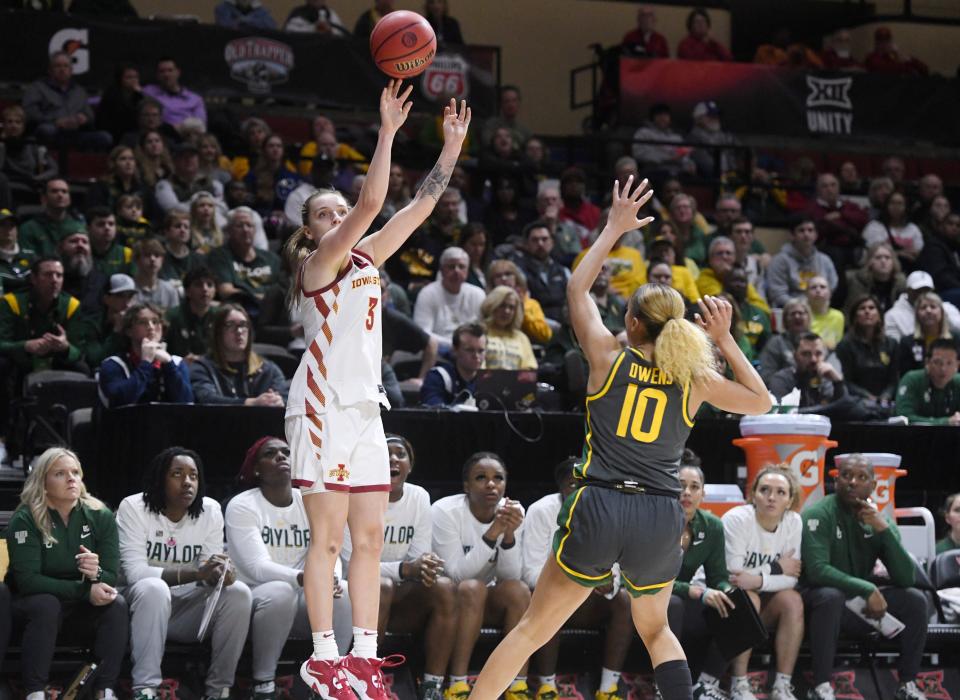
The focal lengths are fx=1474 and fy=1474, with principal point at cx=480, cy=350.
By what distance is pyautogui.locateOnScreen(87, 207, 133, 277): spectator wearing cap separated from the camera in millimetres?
11430

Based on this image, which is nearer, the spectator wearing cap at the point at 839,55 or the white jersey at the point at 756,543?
the white jersey at the point at 756,543

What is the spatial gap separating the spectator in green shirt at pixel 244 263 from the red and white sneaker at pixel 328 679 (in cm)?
628

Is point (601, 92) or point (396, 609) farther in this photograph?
point (601, 92)

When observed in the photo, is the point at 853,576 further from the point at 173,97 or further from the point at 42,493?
the point at 173,97

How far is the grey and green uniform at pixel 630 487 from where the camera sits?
585cm

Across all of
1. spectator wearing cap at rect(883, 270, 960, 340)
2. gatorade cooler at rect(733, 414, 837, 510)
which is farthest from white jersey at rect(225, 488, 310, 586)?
spectator wearing cap at rect(883, 270, 960, 340)

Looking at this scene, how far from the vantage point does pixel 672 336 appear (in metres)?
5.93

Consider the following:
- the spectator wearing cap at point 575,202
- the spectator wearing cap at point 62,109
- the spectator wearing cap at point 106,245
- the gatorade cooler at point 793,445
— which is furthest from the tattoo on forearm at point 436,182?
the spectator wearing cap at point 575,202

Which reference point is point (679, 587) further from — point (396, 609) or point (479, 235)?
point (479, 235)

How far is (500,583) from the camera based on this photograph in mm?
8734

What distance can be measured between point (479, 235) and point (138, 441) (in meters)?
4.79

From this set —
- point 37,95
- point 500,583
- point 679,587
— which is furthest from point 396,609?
point 37,95

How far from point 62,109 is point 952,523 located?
28.7 ft

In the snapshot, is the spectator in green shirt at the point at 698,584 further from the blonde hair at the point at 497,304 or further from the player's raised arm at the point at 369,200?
the player's raised arm at the point at 369,200
